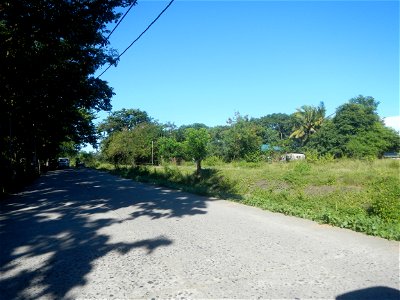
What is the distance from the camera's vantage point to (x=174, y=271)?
4695 millimetres

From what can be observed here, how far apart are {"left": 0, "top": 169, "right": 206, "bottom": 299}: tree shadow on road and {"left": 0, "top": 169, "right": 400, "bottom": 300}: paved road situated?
0.02 meters

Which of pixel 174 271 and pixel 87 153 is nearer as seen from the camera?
pixel 174 271

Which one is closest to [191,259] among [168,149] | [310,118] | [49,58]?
[49,58]

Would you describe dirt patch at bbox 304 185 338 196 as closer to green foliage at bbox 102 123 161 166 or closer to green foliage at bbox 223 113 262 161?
green foliage at bbox 223 113 262 161

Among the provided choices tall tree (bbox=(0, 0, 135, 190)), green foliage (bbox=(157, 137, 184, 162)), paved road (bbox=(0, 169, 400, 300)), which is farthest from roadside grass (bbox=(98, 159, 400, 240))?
green foliage (bbox=(157, 137, 184, 162))

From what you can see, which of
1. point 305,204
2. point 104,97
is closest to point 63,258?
point 305,204

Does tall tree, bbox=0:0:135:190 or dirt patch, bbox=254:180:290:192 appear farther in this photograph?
dirt patch, bbox=254:180:290:192

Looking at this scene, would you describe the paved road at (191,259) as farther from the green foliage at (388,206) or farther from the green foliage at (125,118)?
the green foliage at (125,118)

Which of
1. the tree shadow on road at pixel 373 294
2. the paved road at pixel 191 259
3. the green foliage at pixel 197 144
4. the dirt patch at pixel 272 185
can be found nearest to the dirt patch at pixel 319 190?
the dirt patch at pixel 272 185

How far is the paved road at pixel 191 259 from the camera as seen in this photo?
4.06 meters

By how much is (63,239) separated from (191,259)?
10.1ft

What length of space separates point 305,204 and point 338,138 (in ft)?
144

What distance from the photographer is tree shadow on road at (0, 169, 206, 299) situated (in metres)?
4.48

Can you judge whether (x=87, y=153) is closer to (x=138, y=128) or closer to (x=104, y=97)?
(x=138, y=128)
